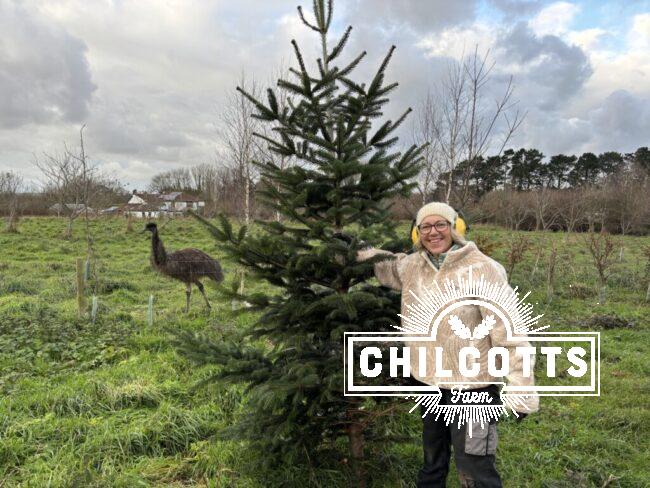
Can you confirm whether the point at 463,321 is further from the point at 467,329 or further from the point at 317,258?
the point at 317,258

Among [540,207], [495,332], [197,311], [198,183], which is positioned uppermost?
[198,183]

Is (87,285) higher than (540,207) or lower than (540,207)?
lower

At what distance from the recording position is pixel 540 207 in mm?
19562

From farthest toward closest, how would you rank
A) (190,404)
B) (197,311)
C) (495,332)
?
1. (197,311)
2. (190,404)
3. (495,332)

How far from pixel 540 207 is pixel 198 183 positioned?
53063mm

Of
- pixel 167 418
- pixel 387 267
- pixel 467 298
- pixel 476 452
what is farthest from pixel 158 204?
pixel 476 452

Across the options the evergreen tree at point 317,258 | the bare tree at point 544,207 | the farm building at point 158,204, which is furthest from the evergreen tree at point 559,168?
the evergreen tree at point 317,258

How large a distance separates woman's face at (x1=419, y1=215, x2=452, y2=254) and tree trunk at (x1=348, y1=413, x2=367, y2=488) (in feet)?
4.90

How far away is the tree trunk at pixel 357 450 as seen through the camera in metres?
3.25

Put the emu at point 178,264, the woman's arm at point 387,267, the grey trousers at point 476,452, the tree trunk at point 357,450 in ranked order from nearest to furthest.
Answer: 1. the grey trousers at point 476,452
2. the woman's arm at point 387,267
3. the tree trunk at point 357,450
4. the emu at point 178,264

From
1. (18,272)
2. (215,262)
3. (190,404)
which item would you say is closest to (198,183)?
(18,272)

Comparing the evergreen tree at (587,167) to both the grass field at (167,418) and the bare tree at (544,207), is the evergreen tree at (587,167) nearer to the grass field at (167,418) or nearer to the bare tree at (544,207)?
the bare tree at (544,207)

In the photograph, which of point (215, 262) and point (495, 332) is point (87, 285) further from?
point (495, 332)

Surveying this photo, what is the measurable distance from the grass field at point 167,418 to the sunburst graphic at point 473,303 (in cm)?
52
